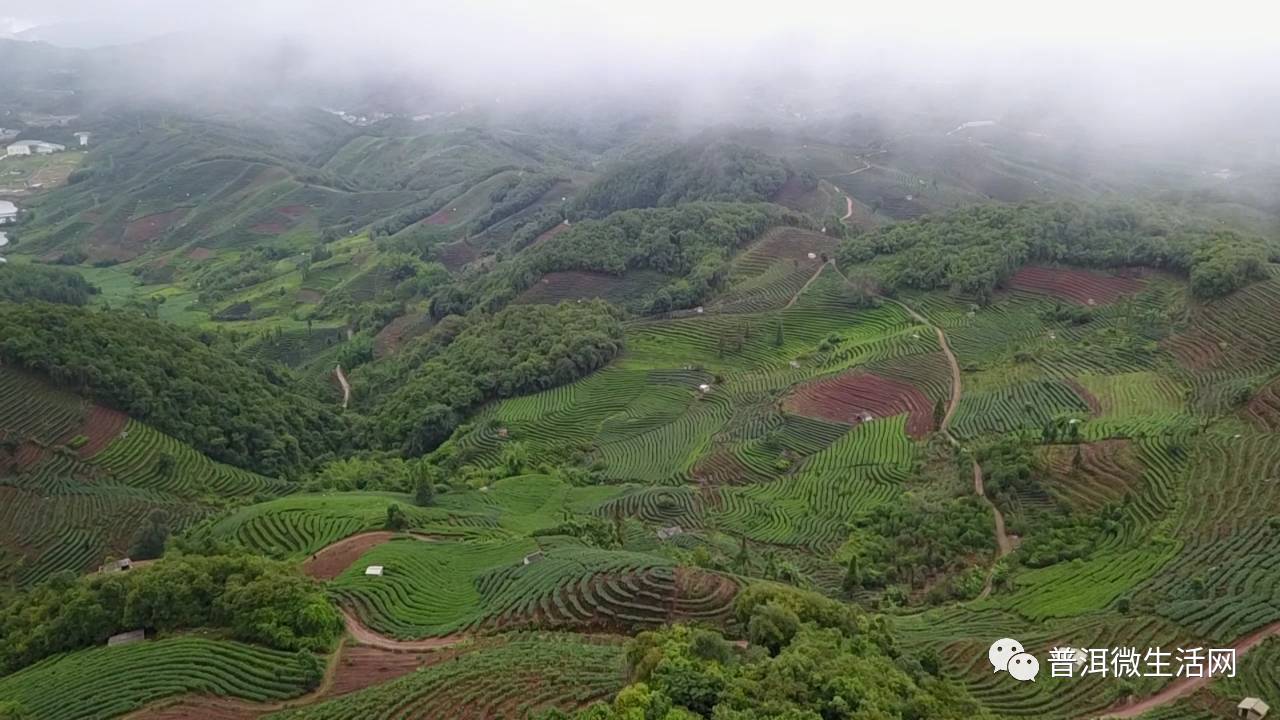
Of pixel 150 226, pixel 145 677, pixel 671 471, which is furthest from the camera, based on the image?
pixel 150 226

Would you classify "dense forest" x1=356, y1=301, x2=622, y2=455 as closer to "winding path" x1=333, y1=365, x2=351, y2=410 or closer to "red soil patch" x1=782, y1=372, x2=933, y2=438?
"winding path" x1=333, y1=365, x2=351, y2=410

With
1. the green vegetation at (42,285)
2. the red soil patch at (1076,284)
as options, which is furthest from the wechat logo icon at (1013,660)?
the green vegetation at (42,285)

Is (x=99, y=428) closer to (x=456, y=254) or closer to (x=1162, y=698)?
(x=1162, y=698)

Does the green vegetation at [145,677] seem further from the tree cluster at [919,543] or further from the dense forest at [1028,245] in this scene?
the dense forest at [1028,245]

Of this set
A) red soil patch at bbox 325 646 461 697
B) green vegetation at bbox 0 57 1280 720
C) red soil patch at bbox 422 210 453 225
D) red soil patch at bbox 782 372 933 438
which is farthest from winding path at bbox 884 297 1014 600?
red soil patch at bbox 422 210 453 225

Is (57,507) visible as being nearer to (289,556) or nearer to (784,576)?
(289,556)

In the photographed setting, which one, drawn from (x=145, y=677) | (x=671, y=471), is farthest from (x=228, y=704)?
(x=671, y=471)
